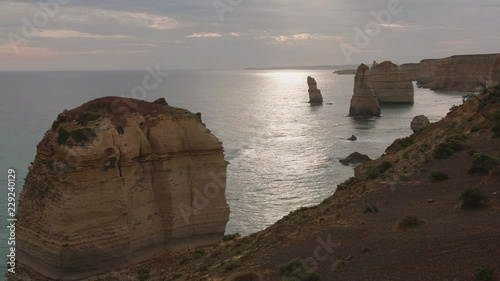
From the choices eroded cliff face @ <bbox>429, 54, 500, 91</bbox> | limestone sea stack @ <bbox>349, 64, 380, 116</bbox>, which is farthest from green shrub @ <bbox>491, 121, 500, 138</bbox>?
eroded cliff face @ <bbox>429, 54, 500, 91</bbox>

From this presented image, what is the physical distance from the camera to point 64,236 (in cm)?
2108

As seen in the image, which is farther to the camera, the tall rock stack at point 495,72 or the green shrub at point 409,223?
the tall rock stack at point 495,72

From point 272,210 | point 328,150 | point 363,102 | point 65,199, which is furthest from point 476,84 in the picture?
point 65,199

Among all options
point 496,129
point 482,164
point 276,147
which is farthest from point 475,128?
point 276,147

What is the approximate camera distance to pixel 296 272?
14.9 meters

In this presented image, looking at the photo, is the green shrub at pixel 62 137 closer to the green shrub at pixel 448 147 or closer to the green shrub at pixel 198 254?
the green shrub at pixel 198 254

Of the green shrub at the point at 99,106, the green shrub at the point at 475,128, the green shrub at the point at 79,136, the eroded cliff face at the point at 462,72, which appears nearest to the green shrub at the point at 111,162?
the green shrub at the point at 79,136

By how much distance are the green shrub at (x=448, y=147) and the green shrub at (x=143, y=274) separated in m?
16.6

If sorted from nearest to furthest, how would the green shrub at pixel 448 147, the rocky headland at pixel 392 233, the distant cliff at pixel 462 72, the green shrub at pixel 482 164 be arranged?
1. the rocky headland at pixel 392 233
2. the green shrub at pixel 482 164
3. the green shrub at pixel 448 147
4. the distant cliff at pixel 462 72

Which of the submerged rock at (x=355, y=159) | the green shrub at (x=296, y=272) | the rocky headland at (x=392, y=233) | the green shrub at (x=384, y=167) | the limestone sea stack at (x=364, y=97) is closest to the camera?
the rocky headland at (x=392, y=233)

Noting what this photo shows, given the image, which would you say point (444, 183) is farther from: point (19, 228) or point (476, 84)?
point (476, 84)

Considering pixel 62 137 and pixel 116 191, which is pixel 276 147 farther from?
pixel 62 137

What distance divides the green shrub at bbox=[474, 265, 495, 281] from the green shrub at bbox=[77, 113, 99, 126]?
16.8 meters

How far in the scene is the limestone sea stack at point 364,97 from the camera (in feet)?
329
